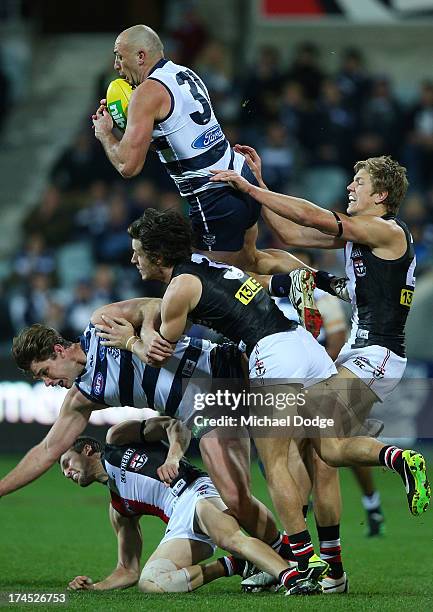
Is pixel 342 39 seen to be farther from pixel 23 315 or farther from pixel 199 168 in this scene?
pixel 199 168

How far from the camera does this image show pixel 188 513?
698 cm

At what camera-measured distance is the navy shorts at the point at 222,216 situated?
23.7ft

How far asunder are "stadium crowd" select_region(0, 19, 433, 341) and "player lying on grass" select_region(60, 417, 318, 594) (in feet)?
22.3

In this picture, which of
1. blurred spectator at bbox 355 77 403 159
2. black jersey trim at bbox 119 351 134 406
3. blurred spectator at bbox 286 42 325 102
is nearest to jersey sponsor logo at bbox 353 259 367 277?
black jersey trim at bbox 119 351 134 406

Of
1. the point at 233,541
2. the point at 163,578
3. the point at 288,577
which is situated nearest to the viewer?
the point at 288,577

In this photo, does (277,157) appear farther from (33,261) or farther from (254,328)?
(254,328)

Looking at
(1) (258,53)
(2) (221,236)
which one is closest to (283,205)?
(2) (221,236)

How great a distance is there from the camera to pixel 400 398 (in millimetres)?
7555

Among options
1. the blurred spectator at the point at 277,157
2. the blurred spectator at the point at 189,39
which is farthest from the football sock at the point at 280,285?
the blurred spectator at the point at 189,39

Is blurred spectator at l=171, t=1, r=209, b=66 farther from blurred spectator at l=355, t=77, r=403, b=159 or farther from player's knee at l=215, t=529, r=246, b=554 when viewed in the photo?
player's knee at l=215, t=529, r=246, b=554

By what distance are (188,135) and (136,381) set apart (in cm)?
137

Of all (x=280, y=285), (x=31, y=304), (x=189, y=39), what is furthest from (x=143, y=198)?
(x=280, y=285)

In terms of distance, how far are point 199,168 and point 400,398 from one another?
1772mm
